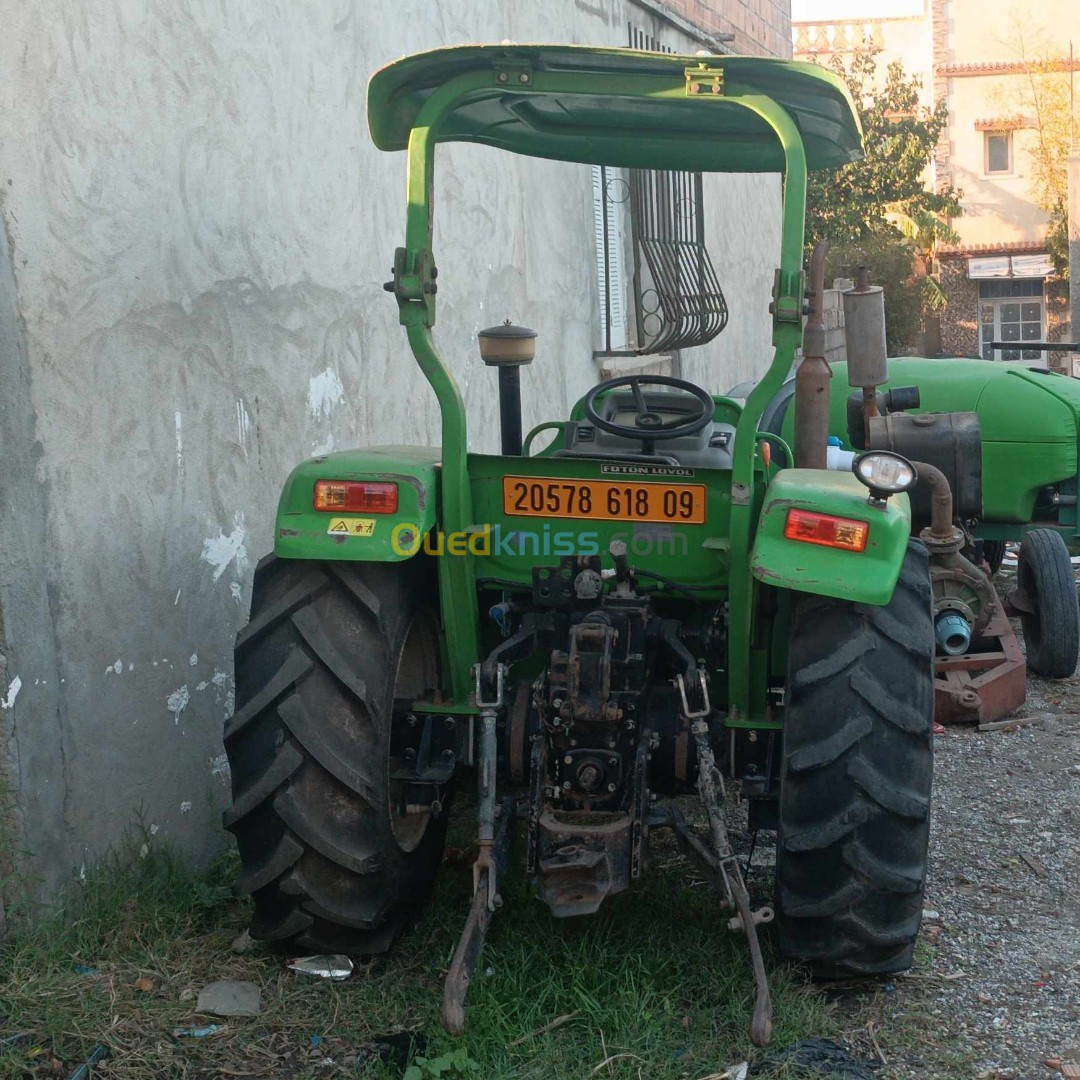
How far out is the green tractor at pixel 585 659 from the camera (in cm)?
322

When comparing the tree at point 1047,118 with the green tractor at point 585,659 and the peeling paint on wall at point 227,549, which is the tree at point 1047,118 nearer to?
the peeling paint on wall at point 227,549

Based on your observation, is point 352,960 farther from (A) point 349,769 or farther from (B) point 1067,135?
(B) point 1067,135

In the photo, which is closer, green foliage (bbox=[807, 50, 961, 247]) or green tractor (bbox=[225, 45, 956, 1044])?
green tractor (bbox=[225, 45, 956, 1044])

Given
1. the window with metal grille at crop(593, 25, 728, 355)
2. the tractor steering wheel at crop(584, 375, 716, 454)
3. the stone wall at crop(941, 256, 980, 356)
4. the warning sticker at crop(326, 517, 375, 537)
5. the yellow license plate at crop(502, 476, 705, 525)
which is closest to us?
the warning sticker at crop(326, 517, 375, 537)

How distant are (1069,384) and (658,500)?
14.9 feet

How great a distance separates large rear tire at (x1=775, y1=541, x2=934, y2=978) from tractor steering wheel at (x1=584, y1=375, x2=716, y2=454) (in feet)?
2.78

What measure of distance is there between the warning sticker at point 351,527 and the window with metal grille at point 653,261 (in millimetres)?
5321

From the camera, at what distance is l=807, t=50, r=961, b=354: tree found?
73.5 ft

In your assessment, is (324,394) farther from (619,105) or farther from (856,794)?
(856,794)

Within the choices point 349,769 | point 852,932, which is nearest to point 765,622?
point 852,932

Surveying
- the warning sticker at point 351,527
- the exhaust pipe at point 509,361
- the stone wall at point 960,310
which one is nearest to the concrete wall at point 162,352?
the warning sticker at point 351,527

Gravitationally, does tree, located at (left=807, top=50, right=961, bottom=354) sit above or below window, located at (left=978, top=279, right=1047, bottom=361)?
above

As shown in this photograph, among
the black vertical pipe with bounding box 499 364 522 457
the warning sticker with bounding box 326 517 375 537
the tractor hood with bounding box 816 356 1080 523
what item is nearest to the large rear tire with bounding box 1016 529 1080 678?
the tractor hood with bounding box 816 356 1080 523

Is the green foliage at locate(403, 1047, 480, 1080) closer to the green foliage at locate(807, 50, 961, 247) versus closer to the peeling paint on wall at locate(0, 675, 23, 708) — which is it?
the peeling paint on wall at locate(0, 675, 23, 708)
